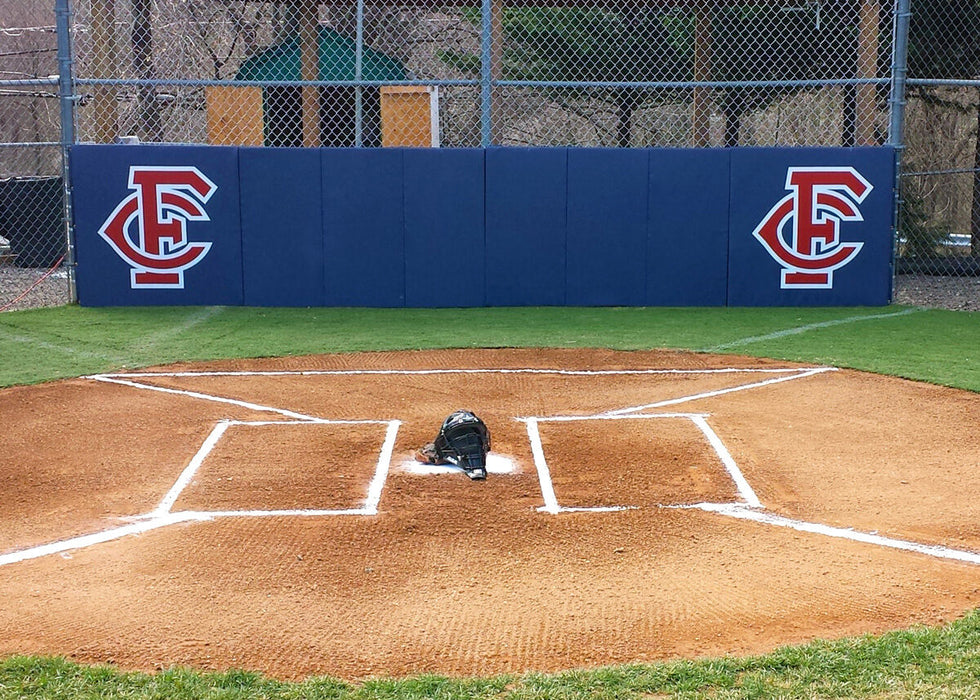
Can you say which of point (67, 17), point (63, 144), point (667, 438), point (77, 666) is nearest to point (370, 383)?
point (667, 438)

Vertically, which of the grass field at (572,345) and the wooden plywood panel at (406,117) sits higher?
the wooden plywood panel at (406,117)

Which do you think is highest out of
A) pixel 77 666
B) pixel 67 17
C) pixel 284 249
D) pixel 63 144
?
pixel 67 17

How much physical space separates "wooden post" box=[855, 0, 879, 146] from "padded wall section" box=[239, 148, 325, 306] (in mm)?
6680

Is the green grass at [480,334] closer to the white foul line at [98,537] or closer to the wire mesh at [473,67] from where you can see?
the wire mesh at [473,67]

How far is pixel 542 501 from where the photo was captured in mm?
5637

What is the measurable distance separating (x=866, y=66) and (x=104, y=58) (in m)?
9.38

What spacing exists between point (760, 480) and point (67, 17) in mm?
10256

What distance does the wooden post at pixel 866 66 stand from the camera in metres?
12.5

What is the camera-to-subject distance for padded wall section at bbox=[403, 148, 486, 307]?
493 inches

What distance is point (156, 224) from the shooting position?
12.5m

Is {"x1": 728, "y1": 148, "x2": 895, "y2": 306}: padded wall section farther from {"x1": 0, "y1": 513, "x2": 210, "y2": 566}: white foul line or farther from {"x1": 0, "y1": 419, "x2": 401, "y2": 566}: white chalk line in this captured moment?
{"x1": 0, "y1": 513, "x2": 210, "y2": 566}: white foul line

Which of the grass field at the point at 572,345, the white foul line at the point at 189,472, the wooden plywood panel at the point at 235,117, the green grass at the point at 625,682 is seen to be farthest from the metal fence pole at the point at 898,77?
the green grass at the point at 625,682

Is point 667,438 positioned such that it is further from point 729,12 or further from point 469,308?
point 729,12

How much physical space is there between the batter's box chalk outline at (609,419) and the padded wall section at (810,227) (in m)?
5.70
